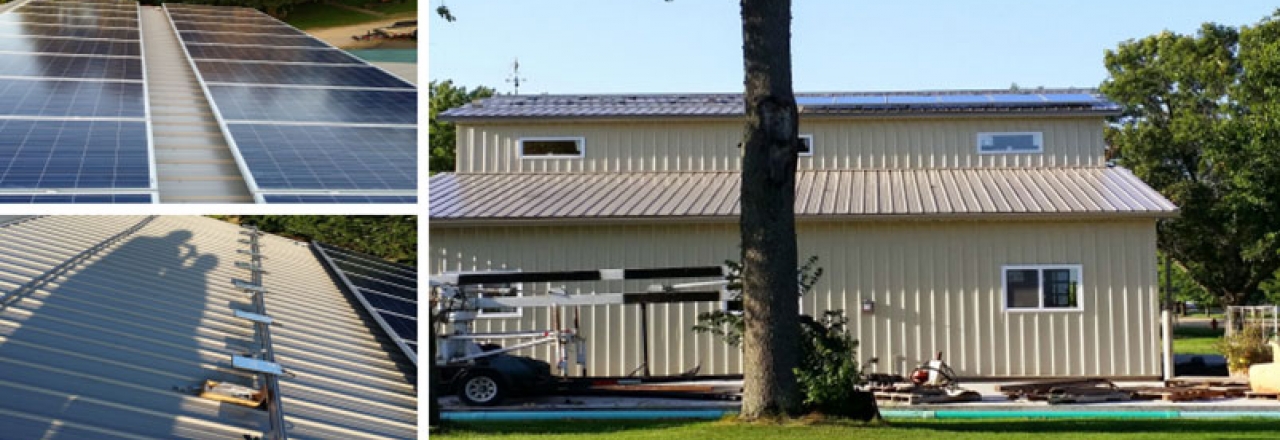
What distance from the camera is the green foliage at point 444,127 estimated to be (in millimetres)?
51688

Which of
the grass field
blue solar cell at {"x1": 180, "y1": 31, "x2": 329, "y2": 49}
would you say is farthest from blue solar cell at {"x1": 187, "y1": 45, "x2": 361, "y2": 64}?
the grass field

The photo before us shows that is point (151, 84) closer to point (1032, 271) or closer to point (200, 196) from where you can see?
point (200, 196)

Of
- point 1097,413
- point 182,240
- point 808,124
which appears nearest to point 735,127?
point 808,124

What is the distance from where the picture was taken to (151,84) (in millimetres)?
9836

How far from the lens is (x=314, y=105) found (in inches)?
345

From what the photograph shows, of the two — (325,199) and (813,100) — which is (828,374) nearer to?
(325,199)

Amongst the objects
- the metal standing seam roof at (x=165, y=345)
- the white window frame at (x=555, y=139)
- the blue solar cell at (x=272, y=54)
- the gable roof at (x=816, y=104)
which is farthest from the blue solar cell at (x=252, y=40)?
the white window frame at (x=555, y=139)

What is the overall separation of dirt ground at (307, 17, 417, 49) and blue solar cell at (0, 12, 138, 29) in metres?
2.44

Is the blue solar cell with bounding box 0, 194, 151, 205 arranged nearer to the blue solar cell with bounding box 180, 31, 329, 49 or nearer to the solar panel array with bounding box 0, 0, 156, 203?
the solar panel array with bounding box 0, 0, 156, 203

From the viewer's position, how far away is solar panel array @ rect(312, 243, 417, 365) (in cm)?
725

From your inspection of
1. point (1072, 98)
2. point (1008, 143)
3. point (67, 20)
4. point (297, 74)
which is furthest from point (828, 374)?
point (1072, 98)

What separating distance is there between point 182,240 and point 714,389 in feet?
37.8

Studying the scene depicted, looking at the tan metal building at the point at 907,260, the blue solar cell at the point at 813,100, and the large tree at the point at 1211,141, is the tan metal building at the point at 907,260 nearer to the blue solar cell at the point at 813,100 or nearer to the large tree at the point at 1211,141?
the blue solar cell at the point at 813,100

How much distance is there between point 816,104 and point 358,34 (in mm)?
16434
